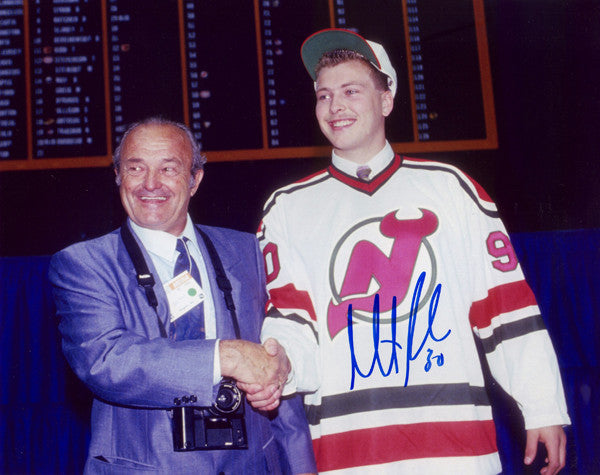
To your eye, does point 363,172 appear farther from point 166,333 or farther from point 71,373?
point 71,373

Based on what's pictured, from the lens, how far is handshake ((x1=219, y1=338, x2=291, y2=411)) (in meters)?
1.39

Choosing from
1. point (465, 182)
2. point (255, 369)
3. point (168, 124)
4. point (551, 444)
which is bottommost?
point (551, 444)

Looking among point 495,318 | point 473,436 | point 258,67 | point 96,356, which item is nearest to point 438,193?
point 495,318

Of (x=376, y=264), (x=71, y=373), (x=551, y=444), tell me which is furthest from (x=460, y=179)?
(x=71, y=373)

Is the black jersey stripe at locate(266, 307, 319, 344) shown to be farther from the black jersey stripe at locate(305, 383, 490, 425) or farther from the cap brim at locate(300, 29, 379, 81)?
the cap brim at locate(300, 29, 379, 81)

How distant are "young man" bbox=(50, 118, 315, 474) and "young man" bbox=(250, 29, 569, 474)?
0.30 feet

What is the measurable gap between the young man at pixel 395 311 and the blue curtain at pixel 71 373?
0.74m

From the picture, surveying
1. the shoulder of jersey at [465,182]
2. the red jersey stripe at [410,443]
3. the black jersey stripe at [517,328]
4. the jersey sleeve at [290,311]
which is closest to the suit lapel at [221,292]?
the jersey sleeve at [290,311]

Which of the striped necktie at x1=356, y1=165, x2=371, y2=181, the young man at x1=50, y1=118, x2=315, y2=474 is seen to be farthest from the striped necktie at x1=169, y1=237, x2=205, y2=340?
the striped necktie at x1=356, y1=165, x2=371, y2=181

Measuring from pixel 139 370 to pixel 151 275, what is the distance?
260mm

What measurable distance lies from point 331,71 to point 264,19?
975 millimetres

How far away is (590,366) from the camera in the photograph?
2225 millimetres

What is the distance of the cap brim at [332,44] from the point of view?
1795mm

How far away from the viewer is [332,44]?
6.08 ft
